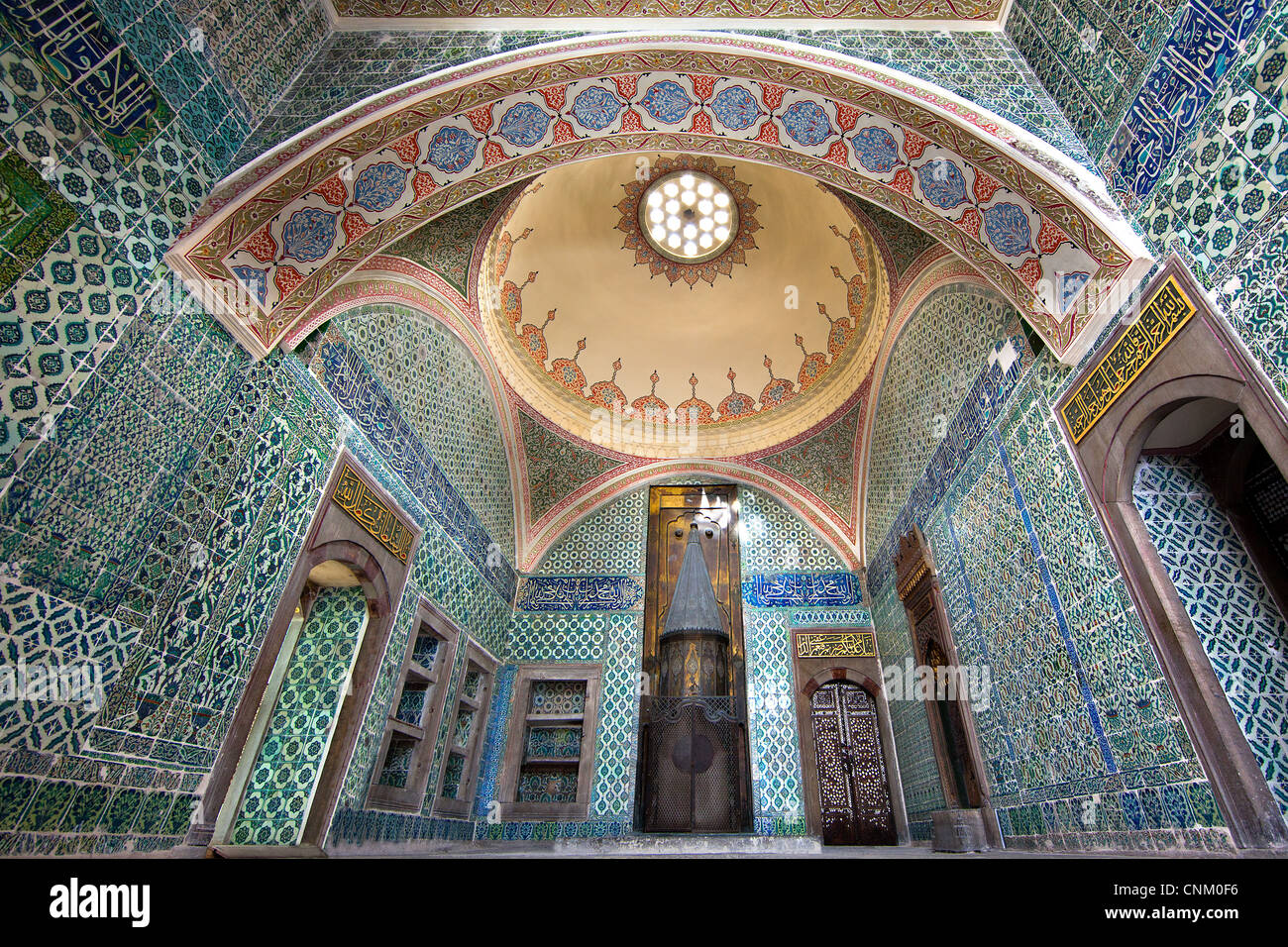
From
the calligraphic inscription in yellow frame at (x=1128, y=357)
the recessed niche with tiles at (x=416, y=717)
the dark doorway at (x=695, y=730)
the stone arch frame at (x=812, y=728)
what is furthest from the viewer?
the dark doorway at (x=695, y=730)

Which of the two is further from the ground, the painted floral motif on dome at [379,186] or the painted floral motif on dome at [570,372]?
the painted floral motif on dome at [570,372]

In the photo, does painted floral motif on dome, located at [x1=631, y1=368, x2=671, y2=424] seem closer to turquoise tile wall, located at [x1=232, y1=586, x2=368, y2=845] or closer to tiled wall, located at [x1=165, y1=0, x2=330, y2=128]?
turquoise tile wall, located at [x1=232, y1=586, x2=368, y2=845]

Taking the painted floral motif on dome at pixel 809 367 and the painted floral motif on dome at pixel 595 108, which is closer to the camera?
the painted floral motif on dome at pixel 595 108

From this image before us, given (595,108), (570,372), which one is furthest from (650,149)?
(570,372)

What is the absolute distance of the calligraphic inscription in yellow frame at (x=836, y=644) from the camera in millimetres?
6551

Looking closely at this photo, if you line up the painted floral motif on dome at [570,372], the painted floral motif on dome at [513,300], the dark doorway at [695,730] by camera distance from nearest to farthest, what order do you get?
the dark doorway at [695,730]
the painted floral motif on dome at [513,300]
the painted floral motif on dome at [570,372]

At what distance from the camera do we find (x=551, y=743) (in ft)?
21.2

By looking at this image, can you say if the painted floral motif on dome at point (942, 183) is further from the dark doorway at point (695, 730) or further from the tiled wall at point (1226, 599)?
the dark doorway at point (695, 730)

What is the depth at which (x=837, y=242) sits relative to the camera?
6.50 metres

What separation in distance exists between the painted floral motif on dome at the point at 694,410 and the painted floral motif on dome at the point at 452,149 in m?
4.63

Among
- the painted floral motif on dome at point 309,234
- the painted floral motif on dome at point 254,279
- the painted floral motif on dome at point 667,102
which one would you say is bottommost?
the painted floral motif on dome at point 254,279

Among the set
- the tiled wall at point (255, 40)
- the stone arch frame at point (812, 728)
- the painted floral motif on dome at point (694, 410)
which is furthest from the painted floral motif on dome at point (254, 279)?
the stone arch frame at point (812, 728)

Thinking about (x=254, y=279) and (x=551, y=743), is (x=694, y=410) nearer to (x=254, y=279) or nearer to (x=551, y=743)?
(x=551, y=743)
